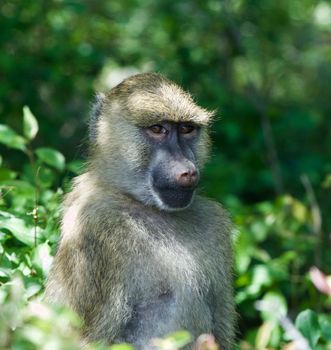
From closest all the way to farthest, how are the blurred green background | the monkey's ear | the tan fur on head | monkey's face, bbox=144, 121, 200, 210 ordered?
monkey's face, bbox=144, 121, 200, 210 < the tan fur on head < the monkey's ear < the blurred green background

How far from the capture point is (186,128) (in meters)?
4.75

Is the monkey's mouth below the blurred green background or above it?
above

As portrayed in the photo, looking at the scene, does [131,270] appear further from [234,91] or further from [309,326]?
[234,91]

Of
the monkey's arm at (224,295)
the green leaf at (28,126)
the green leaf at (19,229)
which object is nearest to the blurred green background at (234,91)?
the monkey's arm at (224,295)

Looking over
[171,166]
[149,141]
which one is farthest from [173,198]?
[149,141]

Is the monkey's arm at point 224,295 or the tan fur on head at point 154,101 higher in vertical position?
the tan fur on head at point 154,101

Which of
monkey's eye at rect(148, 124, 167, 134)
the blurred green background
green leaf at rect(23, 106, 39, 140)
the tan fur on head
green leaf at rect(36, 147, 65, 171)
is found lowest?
the blurred green background

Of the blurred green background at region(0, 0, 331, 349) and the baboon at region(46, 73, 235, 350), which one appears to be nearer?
the baboon at region(46, 73, 235, 350)

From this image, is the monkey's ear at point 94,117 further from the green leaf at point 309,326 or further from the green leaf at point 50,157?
the green leaf at point 309,326

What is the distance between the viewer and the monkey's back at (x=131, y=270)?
418 cm

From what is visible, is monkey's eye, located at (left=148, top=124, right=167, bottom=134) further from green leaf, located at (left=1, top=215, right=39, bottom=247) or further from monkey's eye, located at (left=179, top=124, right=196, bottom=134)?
green leaf, located at (left=1, top=215, right=39, bottom=247)

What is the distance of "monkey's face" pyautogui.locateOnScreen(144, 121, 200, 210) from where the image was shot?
441cm

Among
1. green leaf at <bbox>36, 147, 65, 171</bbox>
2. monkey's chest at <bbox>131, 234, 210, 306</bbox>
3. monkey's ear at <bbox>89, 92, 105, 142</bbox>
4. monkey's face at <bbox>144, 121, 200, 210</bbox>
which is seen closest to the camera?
monkey's chest at <bbox>131, 234, 210, 306</bbox>

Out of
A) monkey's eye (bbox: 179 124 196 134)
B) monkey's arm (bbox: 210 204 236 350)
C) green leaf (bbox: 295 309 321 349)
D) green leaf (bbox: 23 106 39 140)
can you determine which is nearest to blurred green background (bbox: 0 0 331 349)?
monkey's arm (bbox: 210 204 236 350)
